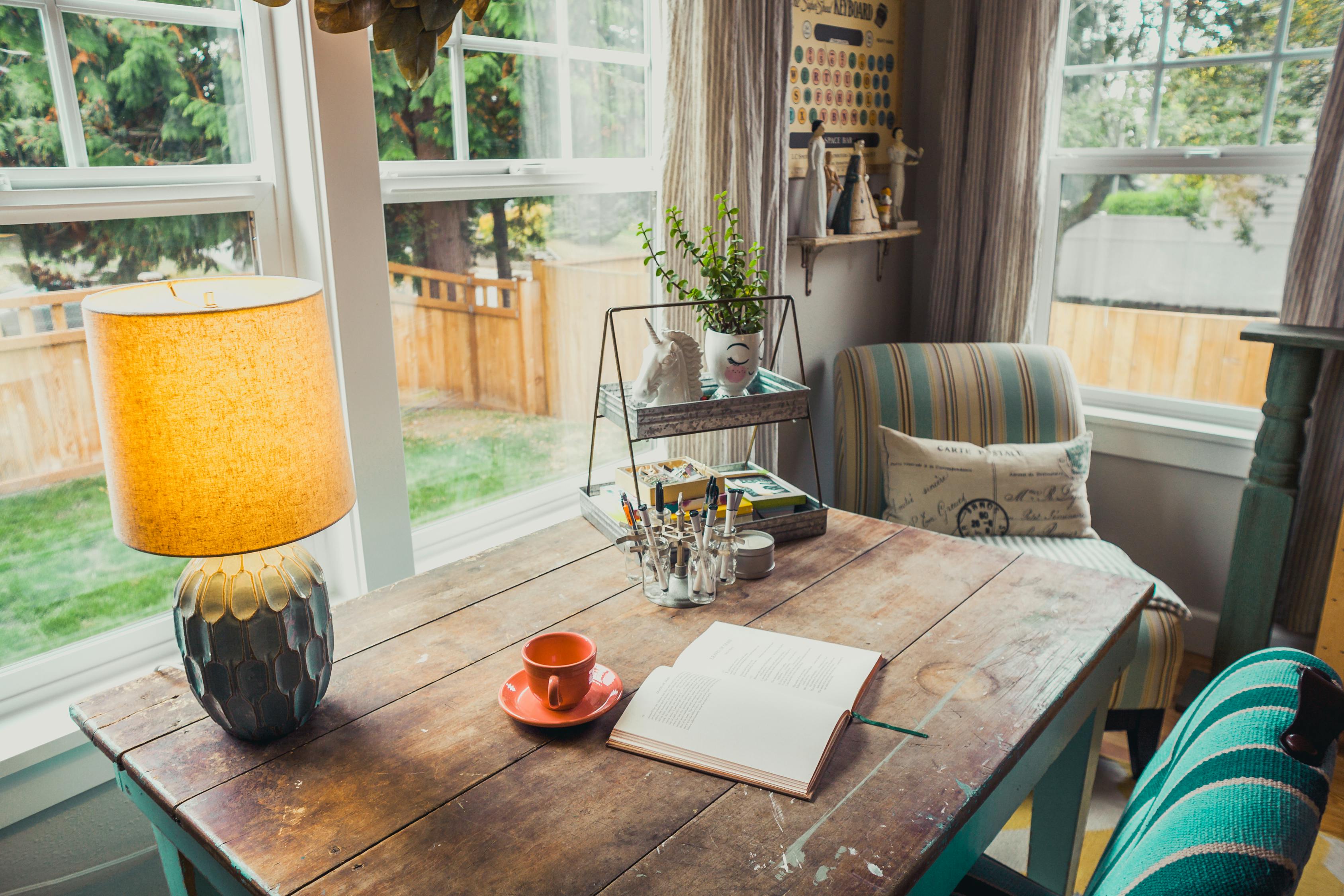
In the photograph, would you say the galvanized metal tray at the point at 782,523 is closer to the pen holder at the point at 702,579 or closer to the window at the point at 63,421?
the pen holder at the point at 702,579

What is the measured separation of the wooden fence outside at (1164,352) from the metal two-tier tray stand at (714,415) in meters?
1.46

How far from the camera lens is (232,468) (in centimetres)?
94

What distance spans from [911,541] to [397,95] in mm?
1258

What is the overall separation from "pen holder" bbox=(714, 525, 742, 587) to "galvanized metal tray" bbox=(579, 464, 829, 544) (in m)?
0.11

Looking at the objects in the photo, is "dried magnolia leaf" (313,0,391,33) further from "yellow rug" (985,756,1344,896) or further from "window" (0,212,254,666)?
"yellow rug" (985,756,1344,896)

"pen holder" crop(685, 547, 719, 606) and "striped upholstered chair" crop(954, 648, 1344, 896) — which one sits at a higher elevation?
"striped upholstered chair" crop(954, 648, 1344, 896)

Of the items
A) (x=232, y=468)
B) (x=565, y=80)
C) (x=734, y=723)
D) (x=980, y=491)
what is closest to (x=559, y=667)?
(x=734, y=723)

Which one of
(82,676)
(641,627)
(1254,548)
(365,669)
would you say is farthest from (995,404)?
(82,676)

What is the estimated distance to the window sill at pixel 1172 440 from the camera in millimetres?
2484

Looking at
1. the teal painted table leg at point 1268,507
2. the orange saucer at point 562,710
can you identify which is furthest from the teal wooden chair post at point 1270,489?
the orange saucer at point 562,710

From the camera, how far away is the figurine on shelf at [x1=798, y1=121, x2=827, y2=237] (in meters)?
2.38

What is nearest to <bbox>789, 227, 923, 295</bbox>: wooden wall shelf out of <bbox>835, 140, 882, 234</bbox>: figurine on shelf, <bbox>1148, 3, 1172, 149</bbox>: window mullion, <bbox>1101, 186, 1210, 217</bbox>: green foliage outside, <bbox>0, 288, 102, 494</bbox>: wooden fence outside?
<bbox>835, 140, 882, 234</bbox>: figurine on shelf

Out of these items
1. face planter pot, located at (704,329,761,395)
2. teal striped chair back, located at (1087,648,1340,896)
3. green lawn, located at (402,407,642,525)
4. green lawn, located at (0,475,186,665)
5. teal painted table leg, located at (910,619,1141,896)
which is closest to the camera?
teal striped chair back, located at (1087,648,1340,896)

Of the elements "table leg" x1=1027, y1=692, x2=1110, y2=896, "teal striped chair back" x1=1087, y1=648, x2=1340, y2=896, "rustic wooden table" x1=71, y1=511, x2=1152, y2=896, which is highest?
"teal striped chair back" x1=1087, y1=648, x2=1340, y2=896
